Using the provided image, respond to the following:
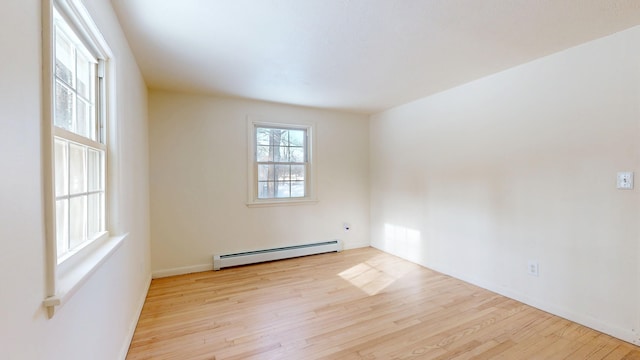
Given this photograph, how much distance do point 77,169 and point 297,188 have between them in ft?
9.96

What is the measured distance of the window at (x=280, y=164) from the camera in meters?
4.01

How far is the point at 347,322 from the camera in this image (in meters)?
2.38

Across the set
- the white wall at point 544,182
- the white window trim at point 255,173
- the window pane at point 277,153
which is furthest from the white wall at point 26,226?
the white wall at point 544,182

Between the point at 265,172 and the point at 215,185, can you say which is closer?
the point at 215,185

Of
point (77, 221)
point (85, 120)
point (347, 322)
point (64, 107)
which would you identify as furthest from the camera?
point (347, 322)

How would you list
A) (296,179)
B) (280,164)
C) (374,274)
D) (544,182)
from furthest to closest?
1. (296,179)
2. (280,164)
3. (374,274)
4. (544,182)

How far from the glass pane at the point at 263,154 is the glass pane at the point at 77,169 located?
2549mm

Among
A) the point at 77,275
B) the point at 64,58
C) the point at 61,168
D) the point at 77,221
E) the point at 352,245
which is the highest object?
the point at 64,58

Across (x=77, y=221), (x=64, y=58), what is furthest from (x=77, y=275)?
(x=64, y=58)

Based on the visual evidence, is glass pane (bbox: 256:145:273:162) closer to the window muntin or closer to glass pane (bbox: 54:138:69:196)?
the window muntin

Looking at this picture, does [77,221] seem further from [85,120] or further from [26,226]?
[26,226]

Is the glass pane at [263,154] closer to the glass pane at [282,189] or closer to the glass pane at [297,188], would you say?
the glass pane at [282,189]

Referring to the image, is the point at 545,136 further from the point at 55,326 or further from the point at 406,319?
the point at 55,326

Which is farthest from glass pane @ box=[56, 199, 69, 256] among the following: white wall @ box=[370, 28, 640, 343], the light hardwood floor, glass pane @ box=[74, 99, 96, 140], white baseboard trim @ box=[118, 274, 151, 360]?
white wall @ box=[370, 28, 640, 343]
